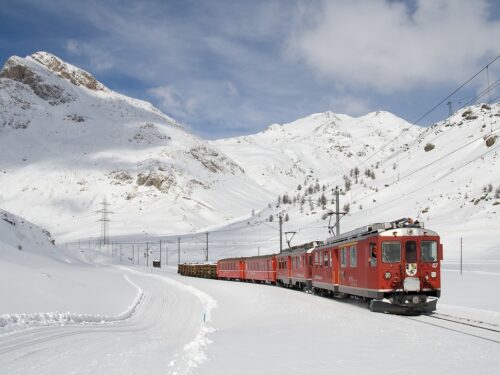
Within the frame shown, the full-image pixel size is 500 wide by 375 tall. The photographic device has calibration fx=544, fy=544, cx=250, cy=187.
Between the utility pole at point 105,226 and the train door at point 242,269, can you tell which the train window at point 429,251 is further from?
the utility pole at point 105,226

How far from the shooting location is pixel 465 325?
54.0 feet

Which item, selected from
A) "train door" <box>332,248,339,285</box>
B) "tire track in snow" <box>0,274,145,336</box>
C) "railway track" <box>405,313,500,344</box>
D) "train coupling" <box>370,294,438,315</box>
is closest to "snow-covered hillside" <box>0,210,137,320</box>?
"tire track in snow" <box>0,274,145,336</box>

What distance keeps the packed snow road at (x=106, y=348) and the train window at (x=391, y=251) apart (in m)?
7.47

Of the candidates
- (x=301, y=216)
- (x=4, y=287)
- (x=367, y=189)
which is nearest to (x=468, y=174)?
(x=367, y=189)

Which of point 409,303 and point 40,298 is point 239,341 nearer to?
point 40,298

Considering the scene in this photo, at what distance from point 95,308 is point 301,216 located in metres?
96.4

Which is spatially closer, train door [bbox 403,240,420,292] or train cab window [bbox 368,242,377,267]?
train door [bbox 403,240,420,292]

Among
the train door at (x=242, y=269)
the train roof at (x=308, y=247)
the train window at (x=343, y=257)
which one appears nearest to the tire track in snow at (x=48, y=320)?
the train window at (x=343, y=257)

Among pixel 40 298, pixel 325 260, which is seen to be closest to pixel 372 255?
pixel 325 260

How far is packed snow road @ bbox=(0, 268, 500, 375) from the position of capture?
10320 millimetres

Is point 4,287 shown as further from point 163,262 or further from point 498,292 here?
point 163,262

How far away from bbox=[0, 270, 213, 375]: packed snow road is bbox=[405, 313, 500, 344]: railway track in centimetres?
705

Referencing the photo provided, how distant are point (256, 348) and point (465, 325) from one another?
742 centimetres

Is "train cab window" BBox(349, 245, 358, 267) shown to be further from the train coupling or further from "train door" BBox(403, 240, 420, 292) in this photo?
the train coupling
